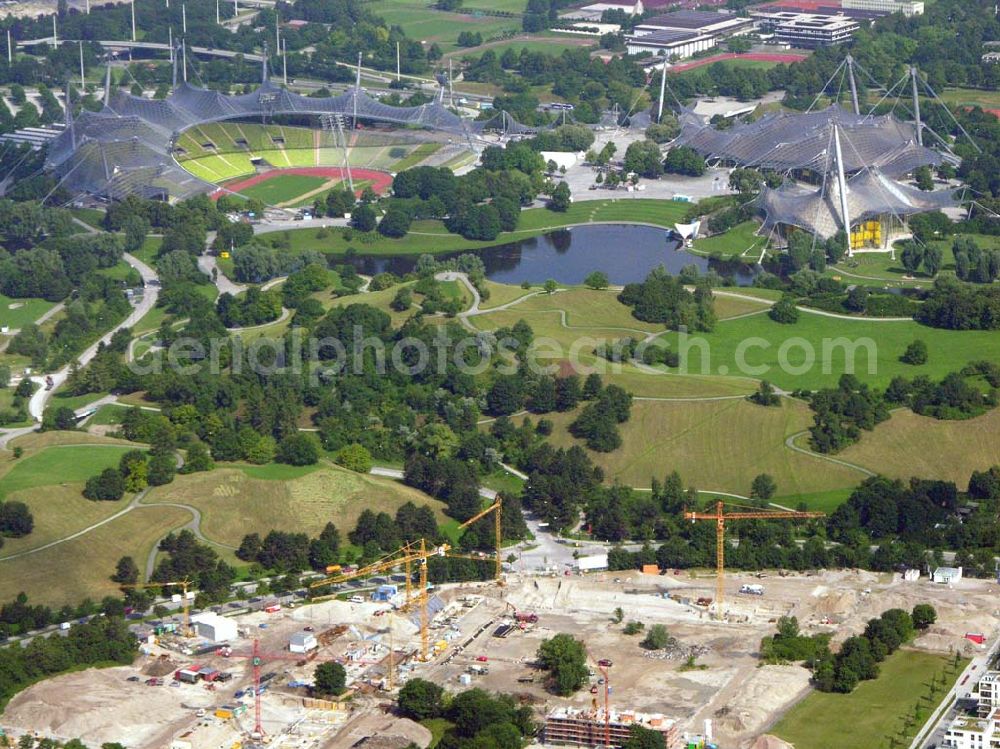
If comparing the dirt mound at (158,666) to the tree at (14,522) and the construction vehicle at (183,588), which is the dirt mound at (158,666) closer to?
the construction vehicle at (183,588)

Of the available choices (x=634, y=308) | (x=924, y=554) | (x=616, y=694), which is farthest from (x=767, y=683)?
(x=634, y=308)

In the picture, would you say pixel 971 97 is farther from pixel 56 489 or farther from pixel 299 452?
pixel 56 489

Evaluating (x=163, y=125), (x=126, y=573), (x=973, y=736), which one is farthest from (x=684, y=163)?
(x=973, y=736)

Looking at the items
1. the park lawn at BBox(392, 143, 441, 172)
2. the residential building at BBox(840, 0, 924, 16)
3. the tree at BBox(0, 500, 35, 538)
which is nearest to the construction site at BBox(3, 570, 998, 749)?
the tree at BBox(0, 500, 35, 538)

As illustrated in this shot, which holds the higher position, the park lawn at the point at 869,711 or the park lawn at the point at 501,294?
the park lawn at the point at 501,294

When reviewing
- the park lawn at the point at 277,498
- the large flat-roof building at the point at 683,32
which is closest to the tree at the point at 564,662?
the park lawn at the point at 277,498

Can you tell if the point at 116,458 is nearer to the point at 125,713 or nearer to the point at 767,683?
the point at 125,713

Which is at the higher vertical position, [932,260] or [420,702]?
[932,260]
